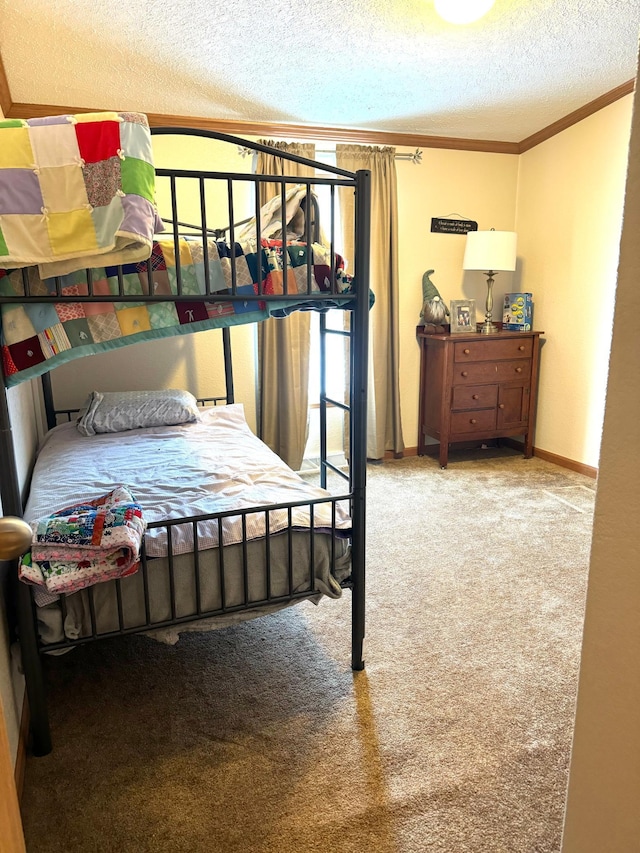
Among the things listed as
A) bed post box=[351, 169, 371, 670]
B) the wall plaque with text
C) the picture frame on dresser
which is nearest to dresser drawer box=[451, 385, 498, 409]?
the picture frame on dresser

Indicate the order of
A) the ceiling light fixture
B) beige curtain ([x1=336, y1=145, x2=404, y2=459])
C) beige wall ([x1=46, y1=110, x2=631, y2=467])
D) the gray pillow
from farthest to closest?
beige curtain ([x1=336, y1=145, x2=404, y2=459]) → beige wall ([x1=46, y1=110, x2=631, y2=467]) → the gray pillow → the ceiling light fixture

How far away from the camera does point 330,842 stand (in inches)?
53.3

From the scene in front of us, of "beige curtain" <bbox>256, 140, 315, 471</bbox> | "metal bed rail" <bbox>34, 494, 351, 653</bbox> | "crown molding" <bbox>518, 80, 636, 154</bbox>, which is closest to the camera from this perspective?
"metal bed rail" <bbox>34, 494, 351, 653</bbox>

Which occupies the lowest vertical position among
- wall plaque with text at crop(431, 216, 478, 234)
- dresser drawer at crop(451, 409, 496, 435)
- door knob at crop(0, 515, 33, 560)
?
dresser drawer at crop(451, 409, 496, 435)

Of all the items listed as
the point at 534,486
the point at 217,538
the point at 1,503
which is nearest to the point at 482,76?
the point at 534,486

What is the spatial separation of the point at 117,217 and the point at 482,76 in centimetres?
262

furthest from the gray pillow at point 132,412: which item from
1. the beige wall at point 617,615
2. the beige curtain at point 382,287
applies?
the beige wall at point 617,615

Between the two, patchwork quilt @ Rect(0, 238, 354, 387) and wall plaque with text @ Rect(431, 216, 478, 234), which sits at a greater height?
wall plaque with text @ Rect(431, 216, 478, 234)

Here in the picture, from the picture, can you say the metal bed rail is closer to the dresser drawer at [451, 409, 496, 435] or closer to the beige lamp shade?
the dresser drawer at [451, 409, 496, 435]

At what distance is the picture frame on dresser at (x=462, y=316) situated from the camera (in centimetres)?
419

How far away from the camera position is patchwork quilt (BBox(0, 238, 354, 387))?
4.72 ft

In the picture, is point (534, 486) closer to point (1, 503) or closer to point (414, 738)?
point (414, 738)

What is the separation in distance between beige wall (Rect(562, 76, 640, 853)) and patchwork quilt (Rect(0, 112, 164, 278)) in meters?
1.01

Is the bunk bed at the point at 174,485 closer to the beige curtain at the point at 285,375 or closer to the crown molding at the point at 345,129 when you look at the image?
the beige curtain at the point at 285,375
